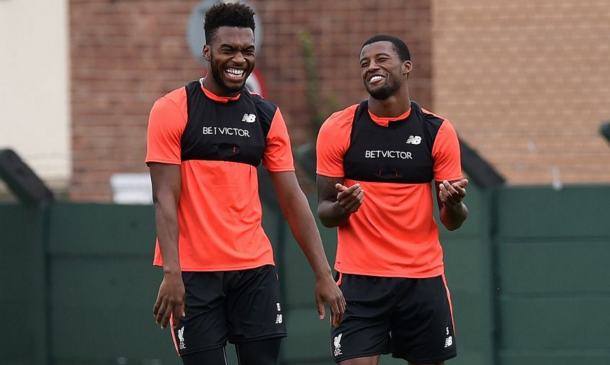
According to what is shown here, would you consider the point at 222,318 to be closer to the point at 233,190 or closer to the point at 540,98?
the point at 233,190

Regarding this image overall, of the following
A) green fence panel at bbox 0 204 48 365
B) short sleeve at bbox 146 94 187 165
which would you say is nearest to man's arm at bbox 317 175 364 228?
short sleeve at bbox 146 94 187 165

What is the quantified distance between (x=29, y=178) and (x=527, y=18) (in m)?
5.05

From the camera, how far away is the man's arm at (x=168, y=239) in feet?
16.6

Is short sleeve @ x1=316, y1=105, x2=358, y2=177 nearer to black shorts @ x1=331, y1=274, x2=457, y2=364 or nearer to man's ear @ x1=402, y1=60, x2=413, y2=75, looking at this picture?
man's ear @ x1=402, y1=60, x2=413, y2=75

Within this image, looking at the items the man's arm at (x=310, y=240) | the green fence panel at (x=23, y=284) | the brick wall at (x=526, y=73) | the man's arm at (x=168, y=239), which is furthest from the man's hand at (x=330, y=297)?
the brick wall at (x=526, y=73)

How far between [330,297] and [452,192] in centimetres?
79

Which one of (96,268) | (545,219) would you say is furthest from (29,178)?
(545,219)

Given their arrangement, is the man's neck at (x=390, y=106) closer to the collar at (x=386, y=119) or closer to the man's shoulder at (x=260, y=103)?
the collar at (x=386, y=119)

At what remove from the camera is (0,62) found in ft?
38.1

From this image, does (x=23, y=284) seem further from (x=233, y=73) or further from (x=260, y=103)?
(x=233, y=73)

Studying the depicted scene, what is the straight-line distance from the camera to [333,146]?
240 inches

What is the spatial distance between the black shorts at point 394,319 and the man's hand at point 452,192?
0.54 m

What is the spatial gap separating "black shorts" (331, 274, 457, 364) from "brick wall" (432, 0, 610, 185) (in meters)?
4.80

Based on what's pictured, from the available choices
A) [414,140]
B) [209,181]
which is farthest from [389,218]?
[209,181]
